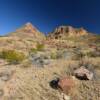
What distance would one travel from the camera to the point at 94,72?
41.3 ft

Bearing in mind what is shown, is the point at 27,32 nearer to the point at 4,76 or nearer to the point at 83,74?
the point at 4,76

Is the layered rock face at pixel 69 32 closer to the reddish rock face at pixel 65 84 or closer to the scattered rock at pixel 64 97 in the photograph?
the reddish rock face at pixel 65 84

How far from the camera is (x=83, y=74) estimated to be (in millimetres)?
12008

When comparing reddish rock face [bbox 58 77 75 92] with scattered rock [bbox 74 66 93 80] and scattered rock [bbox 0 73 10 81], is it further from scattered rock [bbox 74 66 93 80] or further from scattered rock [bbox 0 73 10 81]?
scattered rock [bbox 0 73 10 81]

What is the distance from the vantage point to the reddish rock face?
36.6 ft

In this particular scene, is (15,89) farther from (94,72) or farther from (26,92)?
(94,72)

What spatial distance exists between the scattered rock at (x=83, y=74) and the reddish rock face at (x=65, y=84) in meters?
0.72

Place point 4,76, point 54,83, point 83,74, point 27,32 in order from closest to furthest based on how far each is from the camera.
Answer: point 54,83
point 83,74
point 4,76
point 27,32

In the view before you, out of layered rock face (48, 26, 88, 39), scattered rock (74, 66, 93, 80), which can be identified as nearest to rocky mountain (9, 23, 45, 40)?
layered rock face (48, 26, 88, 39)

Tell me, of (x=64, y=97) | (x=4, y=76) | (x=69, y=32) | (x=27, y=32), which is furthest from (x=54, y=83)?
(x=69, y=32)

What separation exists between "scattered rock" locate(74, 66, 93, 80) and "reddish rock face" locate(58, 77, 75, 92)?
0.72m

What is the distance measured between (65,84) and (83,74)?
127 centimetres

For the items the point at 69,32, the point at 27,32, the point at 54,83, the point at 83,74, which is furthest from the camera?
the point at 69,32

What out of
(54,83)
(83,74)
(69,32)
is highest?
(69,32)
